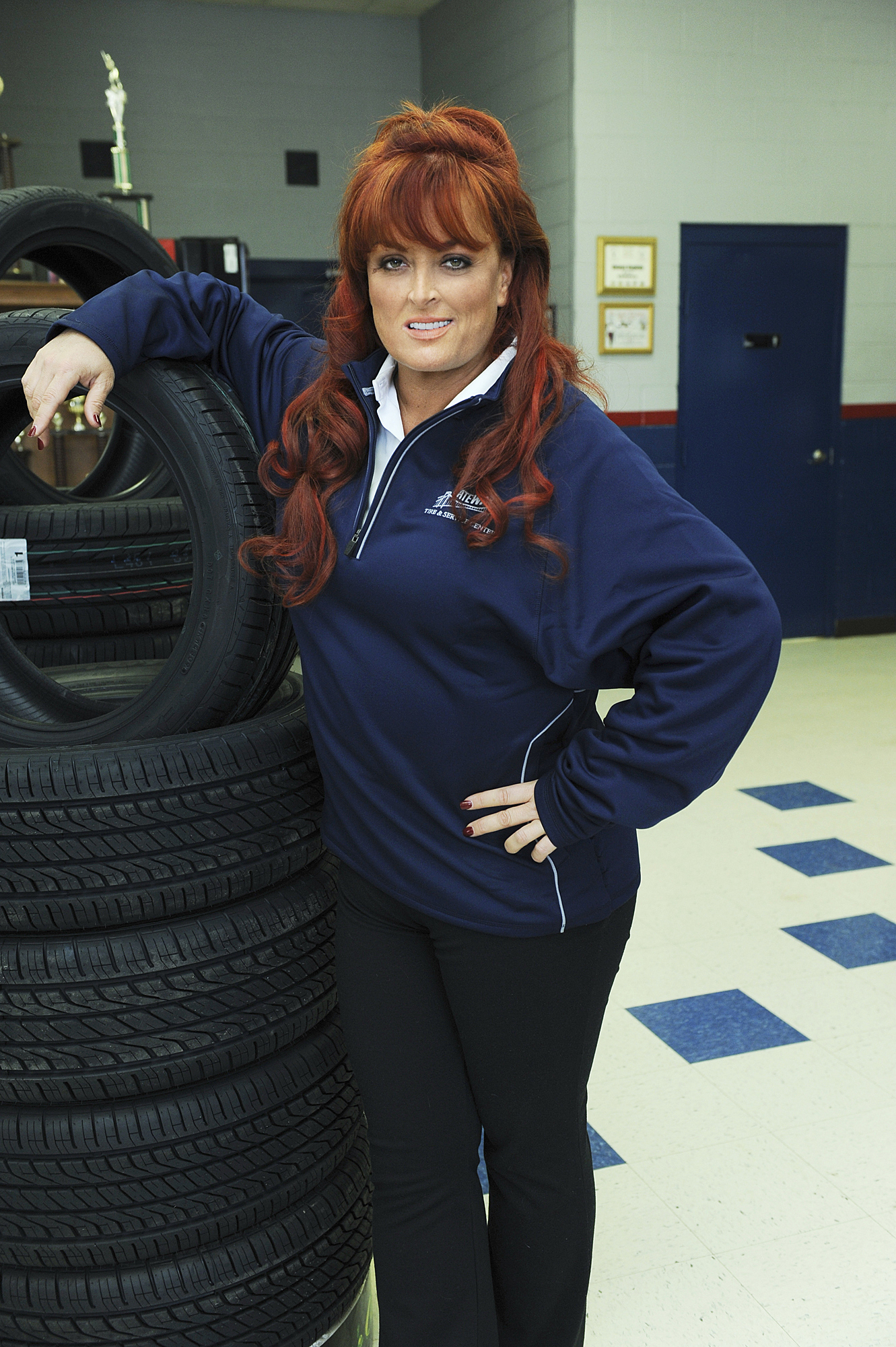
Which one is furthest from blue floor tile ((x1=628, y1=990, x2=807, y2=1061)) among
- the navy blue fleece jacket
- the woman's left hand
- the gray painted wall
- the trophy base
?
the gray painted wall

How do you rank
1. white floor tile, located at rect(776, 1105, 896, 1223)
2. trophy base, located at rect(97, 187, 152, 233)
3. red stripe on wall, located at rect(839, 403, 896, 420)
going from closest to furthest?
white floor tile, located at rect(776, 1105, 896, 1223) < trophy base, located at rect(97, 187, 152, 233) < red stripe on wall, located at rect(839, 403, 896, 420)

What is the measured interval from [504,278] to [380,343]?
164 millimetres

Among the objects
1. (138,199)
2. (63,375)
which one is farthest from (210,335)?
(138,199)

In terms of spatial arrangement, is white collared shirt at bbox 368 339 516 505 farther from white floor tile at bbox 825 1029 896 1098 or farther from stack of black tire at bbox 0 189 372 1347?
white floor tile at bbox 825 1029 896 1098

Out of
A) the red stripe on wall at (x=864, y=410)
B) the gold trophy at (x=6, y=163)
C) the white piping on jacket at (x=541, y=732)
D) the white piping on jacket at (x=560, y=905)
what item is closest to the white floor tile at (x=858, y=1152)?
the white piping on jacket at (x=560, y=905)

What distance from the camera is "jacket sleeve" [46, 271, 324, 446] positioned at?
120 centimetres

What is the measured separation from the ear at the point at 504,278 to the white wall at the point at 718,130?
455cm

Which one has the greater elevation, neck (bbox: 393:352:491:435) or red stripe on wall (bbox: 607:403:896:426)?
neck (bbox: 393:352:491:435)

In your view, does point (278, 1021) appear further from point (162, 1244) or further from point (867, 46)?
point (867, 46)

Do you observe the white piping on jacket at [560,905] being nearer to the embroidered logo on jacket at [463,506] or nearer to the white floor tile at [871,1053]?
the embroidered logo on jacket at [463,506]

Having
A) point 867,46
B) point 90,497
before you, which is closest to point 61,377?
point 90,497

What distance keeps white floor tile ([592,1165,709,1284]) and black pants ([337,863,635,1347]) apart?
0.39 metres

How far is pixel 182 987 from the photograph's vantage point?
1196mm

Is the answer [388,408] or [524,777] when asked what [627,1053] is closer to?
[524,777]
